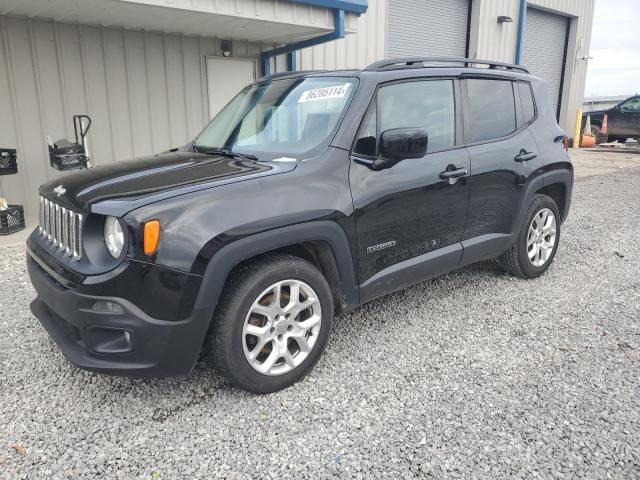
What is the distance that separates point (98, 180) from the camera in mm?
2873

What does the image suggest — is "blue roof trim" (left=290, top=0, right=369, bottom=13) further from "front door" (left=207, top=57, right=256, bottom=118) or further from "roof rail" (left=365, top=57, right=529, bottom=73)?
"roof rail" (left=365, top=57, right=529, bottom=73)

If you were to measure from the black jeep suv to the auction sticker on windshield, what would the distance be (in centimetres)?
2

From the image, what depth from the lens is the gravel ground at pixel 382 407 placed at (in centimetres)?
231

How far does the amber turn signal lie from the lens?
233 centimetres

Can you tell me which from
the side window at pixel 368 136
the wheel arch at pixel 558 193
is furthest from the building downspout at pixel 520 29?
the side window at pixel 368 136

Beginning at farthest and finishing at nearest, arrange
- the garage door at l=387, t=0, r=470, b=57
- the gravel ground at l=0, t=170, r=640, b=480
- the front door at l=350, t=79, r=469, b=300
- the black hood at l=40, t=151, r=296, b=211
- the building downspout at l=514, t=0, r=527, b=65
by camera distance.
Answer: the building downspout at l=514, t=0, r=527, b=65 → the garage door at l=387, t=0, r=470, b=57 → the front door at l=350, t=79, r=469, b=300 → the black hood at l=40, t=151, r=296, b=211 → the gravel ground at l=0, t=170, r=640, b=480

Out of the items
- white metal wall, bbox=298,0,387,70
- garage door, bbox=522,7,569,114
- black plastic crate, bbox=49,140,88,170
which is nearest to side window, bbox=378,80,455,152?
black plastic crate, bbox=49,140,88,170

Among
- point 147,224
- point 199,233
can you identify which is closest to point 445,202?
point 199,233

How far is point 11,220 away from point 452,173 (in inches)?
217

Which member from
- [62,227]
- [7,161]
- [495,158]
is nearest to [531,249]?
[495,158]

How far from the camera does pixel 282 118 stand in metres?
3.49

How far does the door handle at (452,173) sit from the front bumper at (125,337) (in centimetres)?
190

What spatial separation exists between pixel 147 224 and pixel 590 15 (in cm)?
2053

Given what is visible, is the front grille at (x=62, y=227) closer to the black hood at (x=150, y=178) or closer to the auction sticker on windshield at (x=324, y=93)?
the black hood at (x=150, y=178)
